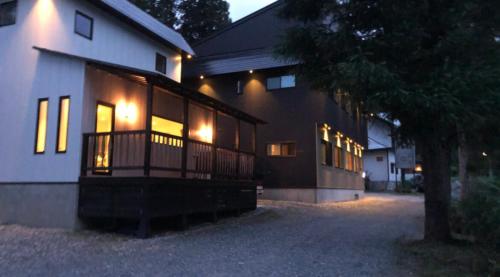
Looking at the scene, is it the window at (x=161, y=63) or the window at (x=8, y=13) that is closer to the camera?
the window at (x=8, y=13)

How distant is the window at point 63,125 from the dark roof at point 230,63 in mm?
9003

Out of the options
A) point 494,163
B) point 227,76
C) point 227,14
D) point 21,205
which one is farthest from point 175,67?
point 227,14

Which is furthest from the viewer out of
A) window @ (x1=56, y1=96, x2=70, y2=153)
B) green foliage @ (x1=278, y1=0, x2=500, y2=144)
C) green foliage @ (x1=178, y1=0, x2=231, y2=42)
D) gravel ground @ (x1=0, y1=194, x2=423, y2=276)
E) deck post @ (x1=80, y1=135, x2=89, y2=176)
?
green foliage @ (x1=178, y1=0, x2=231, y2=42)

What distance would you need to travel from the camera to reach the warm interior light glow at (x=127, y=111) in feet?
35.8

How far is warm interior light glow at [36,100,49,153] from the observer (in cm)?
1010

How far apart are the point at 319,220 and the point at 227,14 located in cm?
2479

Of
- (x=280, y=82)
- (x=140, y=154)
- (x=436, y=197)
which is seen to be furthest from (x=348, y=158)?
(x=140, y=154)

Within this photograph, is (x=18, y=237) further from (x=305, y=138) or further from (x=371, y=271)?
(x=305, y=138)

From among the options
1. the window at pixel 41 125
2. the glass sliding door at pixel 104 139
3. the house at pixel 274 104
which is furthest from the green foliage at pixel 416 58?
the house at pixel 274 104

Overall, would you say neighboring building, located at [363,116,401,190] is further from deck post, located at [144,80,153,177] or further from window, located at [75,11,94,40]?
deck post, located at [144,80,153,177]

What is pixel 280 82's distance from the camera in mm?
17875

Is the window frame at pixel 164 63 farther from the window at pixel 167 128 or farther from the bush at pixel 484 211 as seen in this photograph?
the bush at pixel 484 211

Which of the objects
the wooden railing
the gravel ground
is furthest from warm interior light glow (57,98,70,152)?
the gravel ground

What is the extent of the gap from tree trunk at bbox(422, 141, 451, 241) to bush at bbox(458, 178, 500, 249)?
120 centimetres
